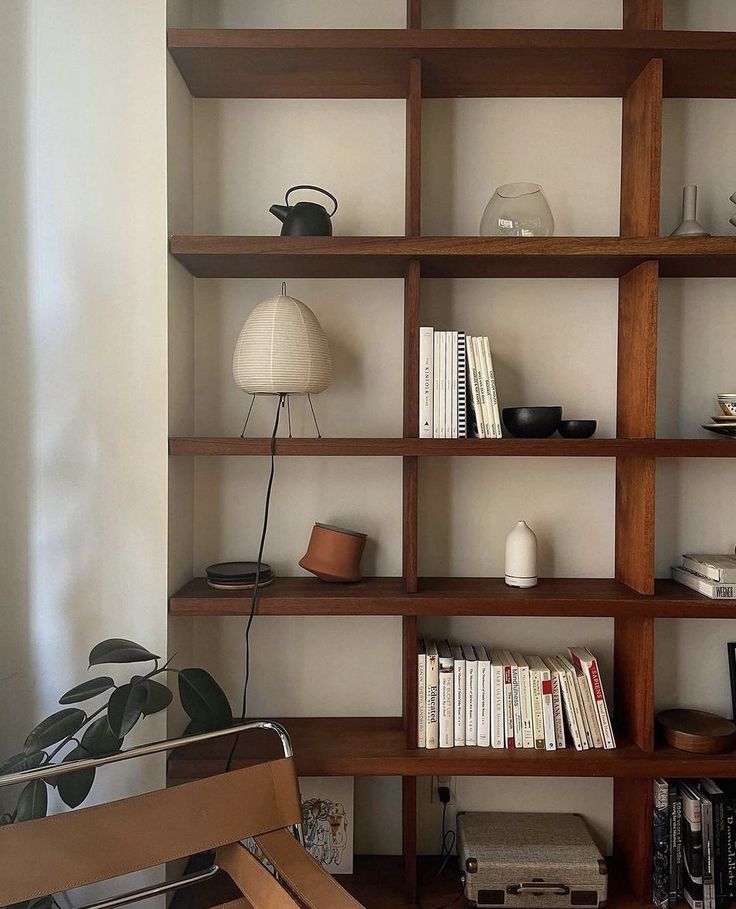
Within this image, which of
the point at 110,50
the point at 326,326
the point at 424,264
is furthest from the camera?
the point at 326,326

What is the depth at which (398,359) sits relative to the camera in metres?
2.04

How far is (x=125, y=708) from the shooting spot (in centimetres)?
144

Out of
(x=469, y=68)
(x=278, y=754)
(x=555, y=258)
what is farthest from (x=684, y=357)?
(x=278, y=754)

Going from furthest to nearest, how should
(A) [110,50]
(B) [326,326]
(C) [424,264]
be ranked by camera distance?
(B) [326,326], (C) [424,264], (A) [110,50]

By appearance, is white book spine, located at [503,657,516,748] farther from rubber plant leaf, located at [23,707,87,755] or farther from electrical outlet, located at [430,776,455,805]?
rubber plant leaf, located at [23,707,87,755]

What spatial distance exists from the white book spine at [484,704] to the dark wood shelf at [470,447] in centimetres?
57

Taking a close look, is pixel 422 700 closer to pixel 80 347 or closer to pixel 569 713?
pixel 569 713

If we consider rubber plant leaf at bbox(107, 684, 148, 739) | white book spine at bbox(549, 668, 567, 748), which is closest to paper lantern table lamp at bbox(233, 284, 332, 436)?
rubber plant leaf at bbox(107, 684, 148, 739)

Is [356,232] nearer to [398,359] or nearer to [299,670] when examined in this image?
[398,359]

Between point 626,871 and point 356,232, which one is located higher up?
point 356,232

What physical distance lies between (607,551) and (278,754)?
1077 millimetres

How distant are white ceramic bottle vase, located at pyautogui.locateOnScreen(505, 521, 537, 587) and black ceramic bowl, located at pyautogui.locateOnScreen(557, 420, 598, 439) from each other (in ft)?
0.93

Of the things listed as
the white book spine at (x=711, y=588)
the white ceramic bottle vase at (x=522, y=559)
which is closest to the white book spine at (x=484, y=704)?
the white ceramic bottle vase at (x=522, y=559)

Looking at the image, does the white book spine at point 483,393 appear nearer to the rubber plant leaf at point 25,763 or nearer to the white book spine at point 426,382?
the white book spine at point 426,382
